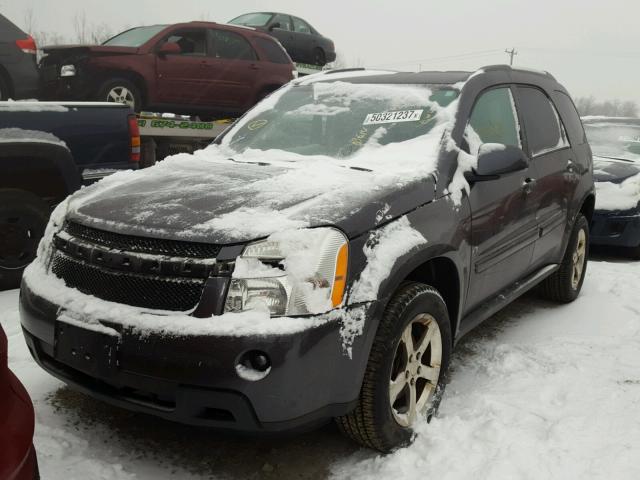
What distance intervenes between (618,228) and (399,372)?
17.7 ft

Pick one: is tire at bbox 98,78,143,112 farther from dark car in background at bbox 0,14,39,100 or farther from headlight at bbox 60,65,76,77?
dark car in background at bbox 0,14,39,100

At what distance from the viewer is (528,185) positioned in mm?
3945

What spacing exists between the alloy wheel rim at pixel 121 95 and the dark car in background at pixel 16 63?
112cm

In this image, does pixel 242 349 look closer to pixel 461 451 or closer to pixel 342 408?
pixel 342 408

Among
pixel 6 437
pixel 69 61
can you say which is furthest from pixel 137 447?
pixel 69 61

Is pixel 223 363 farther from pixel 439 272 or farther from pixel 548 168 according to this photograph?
pixel 548 168

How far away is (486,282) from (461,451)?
1068 mm

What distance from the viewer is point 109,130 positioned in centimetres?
546

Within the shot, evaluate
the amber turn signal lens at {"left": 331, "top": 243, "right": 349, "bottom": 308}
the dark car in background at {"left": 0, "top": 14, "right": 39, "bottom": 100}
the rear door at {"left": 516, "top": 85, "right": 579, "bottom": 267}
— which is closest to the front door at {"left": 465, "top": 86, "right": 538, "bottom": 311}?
the rear door at {"left": 516, "top": 85, "right": 579, "bottom": 267}

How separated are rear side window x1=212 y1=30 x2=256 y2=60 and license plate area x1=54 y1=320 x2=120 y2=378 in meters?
7.93

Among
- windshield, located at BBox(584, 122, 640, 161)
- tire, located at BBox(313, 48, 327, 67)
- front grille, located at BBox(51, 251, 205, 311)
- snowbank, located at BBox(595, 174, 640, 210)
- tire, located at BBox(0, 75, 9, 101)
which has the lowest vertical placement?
snowbank, located at BBox(595, 174, 640, 210)

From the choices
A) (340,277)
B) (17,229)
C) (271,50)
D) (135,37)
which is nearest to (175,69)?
(135,37)

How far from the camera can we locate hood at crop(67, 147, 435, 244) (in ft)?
8.22

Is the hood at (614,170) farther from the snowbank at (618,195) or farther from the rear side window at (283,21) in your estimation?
the rear side window at (283,21)
